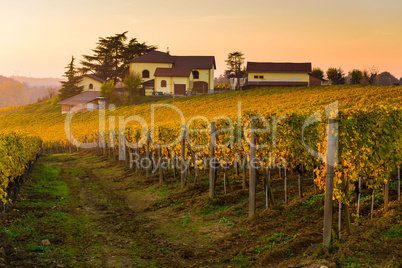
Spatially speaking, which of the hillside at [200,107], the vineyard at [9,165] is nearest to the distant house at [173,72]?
the hillside at [200,107]

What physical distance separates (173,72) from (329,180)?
228 ft

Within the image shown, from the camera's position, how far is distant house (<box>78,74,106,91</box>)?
8969 cm

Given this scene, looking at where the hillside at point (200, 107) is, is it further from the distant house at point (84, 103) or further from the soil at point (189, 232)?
the soil at point (189, 232)

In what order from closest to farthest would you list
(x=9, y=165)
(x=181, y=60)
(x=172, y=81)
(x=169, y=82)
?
(x=9, y=165), (x=172, y=81), (x=169, y=82), (x=181, y=60)

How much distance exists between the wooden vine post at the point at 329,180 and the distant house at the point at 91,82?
3407 inches

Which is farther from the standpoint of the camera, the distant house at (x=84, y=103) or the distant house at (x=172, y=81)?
the distant house at (x=84, y=103)

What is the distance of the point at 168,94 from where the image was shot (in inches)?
2876

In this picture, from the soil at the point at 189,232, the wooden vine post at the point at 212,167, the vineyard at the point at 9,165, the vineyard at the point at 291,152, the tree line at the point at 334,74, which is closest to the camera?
the soil at the point at 189,232

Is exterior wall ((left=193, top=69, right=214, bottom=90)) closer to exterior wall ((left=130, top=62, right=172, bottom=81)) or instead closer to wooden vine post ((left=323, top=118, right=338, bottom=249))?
exterior wall ((left=130, top=62, right=172, bottom=81))

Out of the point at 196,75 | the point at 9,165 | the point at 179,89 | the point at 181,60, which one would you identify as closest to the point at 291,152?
the point at 9,165

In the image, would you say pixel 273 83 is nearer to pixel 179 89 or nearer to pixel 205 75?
pixel 205 75

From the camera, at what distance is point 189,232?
32.7 feet

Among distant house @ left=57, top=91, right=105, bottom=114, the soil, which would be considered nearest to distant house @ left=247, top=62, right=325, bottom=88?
distant house @ left=57, top=91, right=105, bottom=114

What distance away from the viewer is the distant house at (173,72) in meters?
74.5
